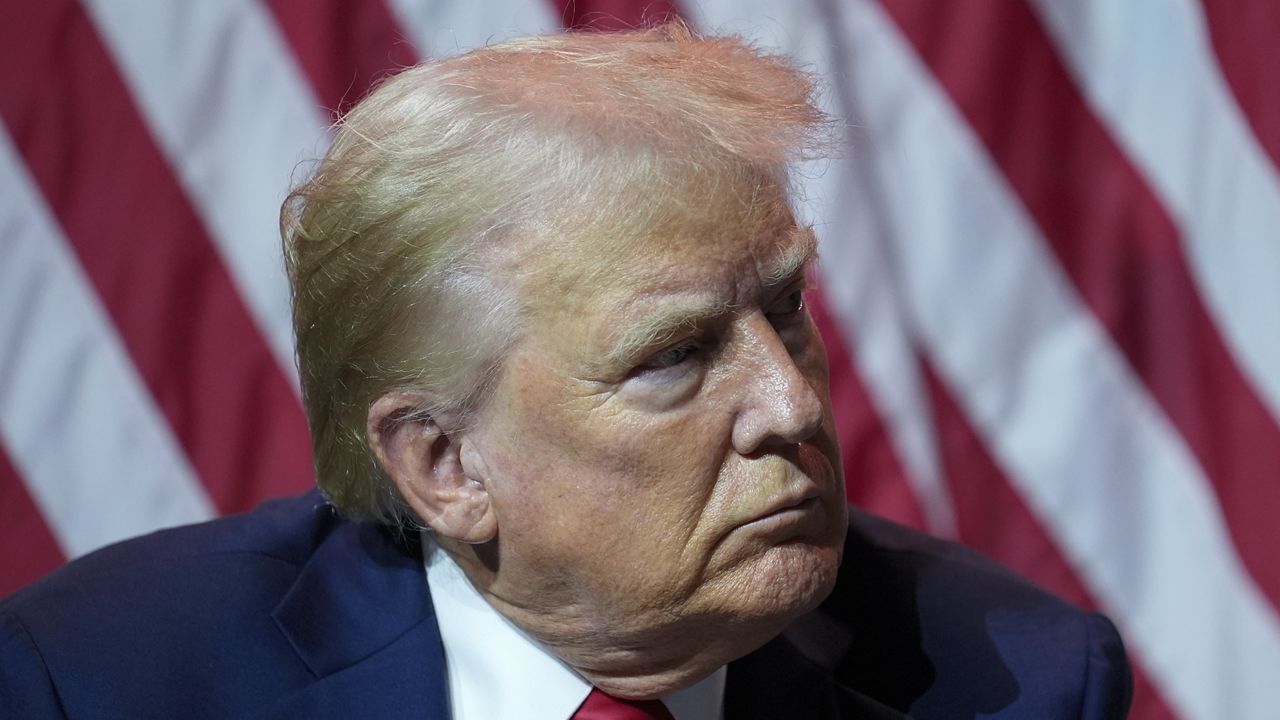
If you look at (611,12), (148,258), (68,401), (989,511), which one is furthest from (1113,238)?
(68,401)

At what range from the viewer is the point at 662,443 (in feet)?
3.92

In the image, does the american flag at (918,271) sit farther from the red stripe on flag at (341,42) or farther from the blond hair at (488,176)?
the blond hair at (488,176)

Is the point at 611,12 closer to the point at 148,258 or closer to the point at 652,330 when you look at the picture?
the point at 148,258

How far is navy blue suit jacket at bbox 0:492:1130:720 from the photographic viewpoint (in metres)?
1.37

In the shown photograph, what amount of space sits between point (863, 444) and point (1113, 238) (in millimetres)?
481

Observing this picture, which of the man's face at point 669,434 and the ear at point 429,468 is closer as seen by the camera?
the man's face at point 669,434

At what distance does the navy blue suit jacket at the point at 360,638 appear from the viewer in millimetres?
1367

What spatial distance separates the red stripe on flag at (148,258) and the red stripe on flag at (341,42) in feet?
0.81

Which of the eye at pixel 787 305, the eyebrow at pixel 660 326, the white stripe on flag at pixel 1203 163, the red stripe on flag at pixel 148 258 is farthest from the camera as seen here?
the white stripe on flag at pixel 1203 163

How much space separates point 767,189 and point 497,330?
0.26 metres

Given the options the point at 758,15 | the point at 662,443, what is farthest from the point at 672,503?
the point at 758,15

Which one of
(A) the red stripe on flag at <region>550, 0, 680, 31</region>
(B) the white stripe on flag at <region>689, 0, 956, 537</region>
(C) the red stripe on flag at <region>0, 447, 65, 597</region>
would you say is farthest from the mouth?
(C) the red stripe on flag at <region>0, 447, 65, 597</region>

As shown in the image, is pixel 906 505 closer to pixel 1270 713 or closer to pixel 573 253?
pixel 1270 713

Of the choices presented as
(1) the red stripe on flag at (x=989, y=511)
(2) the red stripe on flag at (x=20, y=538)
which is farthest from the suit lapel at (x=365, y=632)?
(1) the red stripe on flag at (x=989, y=511)
